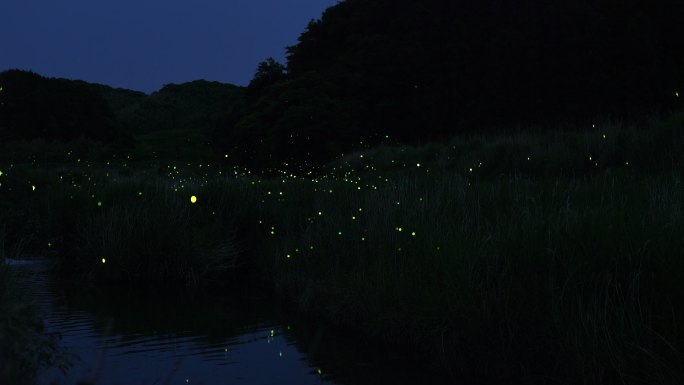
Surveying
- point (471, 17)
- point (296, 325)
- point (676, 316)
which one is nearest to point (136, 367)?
point (296, 325)

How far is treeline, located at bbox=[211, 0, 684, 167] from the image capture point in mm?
27562

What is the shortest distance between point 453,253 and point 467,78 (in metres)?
24.5

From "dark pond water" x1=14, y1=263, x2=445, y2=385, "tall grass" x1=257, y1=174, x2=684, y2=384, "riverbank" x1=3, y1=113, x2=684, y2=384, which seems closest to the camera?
"tall grass" x1=257, y1=174, x2=684, y2=384

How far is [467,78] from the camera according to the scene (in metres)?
30.5

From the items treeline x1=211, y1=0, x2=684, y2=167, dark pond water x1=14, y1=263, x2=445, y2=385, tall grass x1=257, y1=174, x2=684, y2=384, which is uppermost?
treeline x1=211, y1=0, x2=684, y2=167

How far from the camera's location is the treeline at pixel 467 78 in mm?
27562

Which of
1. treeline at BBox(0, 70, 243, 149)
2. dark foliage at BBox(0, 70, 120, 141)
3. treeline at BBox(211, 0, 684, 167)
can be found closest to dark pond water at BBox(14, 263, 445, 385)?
treeline at BBox(211, 0, 684, 167)

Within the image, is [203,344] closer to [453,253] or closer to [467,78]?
[453,253]

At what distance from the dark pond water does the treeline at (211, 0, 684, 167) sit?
18491mm

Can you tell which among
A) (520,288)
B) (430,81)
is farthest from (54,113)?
(520,288)

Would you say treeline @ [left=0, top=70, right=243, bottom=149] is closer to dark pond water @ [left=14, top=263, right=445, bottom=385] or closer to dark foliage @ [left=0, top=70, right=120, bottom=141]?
dark foliage @ [left=0, top=70, right=120, bottom=141]

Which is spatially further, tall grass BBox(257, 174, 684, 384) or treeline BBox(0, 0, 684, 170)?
treeline BBox(0, 0, 684, 170)

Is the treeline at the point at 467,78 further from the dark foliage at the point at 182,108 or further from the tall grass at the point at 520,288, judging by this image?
the tall grass at the point at 520,288

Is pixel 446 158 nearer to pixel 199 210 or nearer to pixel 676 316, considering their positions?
pixel 199 210
